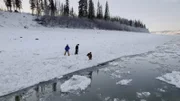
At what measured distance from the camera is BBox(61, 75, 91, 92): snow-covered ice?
8.73 meters

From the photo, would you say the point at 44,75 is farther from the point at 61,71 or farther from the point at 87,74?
the point at 87,74

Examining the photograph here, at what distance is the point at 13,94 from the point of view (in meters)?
7.87

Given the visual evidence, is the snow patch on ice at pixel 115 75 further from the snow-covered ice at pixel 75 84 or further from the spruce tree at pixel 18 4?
the spruce tree at pixel 18 4

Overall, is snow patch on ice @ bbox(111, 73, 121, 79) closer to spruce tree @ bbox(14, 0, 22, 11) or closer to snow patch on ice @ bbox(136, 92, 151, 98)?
snow patch on ice @ bbox(136, 92, 151, 98)

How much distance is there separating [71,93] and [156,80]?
5.79 metres

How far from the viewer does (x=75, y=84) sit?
9367 mm

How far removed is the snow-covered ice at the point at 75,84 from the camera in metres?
8.73

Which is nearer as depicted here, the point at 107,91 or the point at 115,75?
the point at 107,91

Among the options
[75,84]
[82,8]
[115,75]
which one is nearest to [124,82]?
[115,75]

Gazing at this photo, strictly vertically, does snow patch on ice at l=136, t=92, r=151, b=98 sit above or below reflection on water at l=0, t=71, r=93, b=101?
below

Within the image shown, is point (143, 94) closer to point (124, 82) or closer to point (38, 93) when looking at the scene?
point (124, 82)

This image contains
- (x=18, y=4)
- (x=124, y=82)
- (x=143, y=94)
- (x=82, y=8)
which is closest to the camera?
(x=143, y=94)

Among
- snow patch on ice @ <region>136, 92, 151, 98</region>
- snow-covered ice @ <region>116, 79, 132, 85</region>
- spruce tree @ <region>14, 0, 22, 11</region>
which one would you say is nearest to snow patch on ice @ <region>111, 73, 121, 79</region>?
snow-covered ice @ <region>116, 79, 132, 85</region>

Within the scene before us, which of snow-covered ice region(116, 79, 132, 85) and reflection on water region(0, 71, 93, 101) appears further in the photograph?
snow-covered ice region(116, 79, 132, 85)
